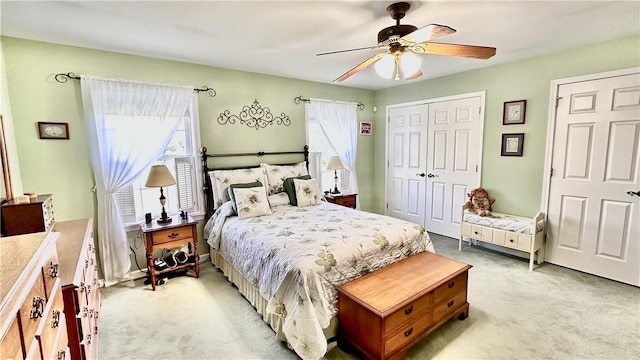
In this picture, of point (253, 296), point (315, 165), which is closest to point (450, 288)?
point (253, 296)

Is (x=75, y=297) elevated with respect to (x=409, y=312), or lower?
elevated

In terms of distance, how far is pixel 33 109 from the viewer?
2.59 metres

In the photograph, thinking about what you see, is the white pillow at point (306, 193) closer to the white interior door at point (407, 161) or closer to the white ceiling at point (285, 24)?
the white ceiling at point (285, 24)

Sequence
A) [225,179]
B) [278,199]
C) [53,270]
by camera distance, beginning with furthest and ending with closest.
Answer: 1. [278,199]
2. [225,179]
3. [53,270]

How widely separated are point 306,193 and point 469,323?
211cm

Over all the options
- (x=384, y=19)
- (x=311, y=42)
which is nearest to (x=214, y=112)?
(x=311, y=42)

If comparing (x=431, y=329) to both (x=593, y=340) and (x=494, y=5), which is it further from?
(x=494, y=5)

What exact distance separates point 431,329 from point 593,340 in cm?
118

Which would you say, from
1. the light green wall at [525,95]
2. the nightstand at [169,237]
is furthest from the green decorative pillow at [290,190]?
the light green wall at [525,95]

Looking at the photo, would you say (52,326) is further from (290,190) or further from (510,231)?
(510,231)

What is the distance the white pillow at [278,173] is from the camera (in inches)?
146

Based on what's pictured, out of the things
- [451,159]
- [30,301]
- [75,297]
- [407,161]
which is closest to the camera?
[30,301]

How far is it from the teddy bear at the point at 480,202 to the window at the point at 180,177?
353 centimetres

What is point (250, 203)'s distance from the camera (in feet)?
10.2
